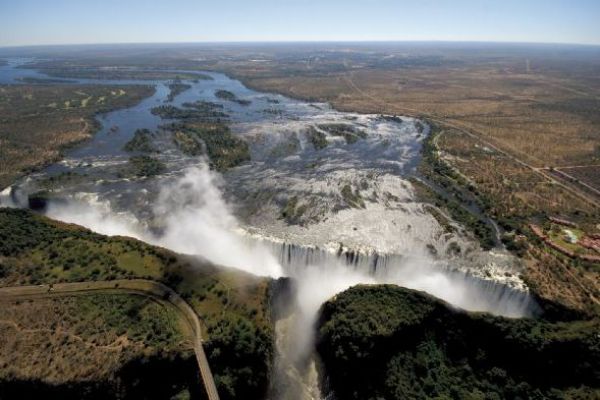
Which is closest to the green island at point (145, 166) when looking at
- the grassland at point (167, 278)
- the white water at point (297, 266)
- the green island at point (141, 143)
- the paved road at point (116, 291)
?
the green island at point (141, 143)

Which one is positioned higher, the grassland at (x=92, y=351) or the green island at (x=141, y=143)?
the green island at (x=141, y=143)

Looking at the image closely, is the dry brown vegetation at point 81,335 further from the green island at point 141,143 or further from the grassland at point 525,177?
the green island at point 141,143

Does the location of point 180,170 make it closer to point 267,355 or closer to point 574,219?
point 267,355

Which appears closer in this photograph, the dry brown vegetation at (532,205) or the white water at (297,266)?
the white water at (297,266)

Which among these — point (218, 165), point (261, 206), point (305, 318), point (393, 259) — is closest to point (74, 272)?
point (305, 318)

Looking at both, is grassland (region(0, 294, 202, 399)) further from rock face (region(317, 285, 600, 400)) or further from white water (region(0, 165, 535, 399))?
rock face (region(317, 285, 600, 400))

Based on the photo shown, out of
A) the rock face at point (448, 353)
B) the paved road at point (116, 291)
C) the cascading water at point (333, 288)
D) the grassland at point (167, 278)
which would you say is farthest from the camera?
the cascading water at point (333, 288)

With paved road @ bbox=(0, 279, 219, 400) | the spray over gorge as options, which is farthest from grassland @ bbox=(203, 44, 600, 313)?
paved road @ bbox=(0, 279, 219, 400)
